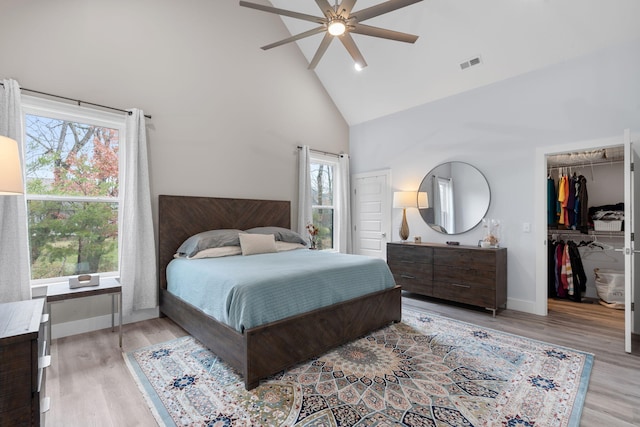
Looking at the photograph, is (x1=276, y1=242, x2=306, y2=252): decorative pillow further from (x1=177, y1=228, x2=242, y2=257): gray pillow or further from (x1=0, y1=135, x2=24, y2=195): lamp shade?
(x1=0, y1=135, x2=24, y2=195): lamp shade

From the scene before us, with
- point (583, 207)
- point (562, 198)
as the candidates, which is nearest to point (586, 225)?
point (583, 207)

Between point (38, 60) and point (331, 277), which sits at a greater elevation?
point (38, 60)

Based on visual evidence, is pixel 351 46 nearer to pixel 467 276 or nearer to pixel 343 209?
pixel 467 276

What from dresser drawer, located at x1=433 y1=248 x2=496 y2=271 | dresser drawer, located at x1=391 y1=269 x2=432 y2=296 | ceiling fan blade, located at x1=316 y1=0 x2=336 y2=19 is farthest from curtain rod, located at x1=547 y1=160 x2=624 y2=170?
ceiling fan blade, located at x1=316 y1=0 x2=336 y2=19

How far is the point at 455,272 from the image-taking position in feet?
12.9

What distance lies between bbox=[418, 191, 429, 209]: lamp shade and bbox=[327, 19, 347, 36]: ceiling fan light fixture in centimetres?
287

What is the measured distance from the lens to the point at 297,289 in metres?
2.47

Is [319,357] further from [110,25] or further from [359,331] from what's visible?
[110,25]

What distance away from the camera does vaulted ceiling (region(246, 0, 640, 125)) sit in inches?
125

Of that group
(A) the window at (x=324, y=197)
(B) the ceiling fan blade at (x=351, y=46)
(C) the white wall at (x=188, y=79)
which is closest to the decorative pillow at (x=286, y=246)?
(C) the white wall at (x=188, y=79)

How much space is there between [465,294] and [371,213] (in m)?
2.24

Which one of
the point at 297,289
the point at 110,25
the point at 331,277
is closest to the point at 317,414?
the point at 297,289

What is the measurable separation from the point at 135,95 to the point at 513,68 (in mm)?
4596

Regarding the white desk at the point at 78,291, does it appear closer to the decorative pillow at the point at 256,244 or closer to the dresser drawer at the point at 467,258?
the decorative pillow at the point at 256,244
